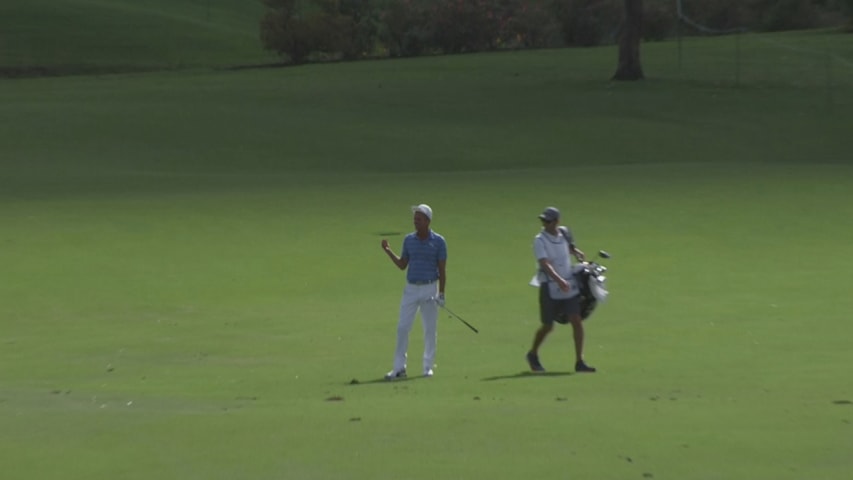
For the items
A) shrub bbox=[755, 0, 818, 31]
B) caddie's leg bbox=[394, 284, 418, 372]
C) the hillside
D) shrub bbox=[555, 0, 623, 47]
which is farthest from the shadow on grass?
shrub bbox=[755, 0, 818, 31]

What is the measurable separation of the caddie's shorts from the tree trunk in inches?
1492

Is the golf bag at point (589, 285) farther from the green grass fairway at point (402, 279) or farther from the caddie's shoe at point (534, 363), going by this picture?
the green grass fairway at point (402, 279)

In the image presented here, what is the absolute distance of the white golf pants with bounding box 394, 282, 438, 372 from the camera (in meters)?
16.4

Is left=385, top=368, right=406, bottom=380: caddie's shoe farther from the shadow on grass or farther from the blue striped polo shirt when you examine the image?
the blue striped polo shirt

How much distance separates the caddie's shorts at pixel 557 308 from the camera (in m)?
16.2

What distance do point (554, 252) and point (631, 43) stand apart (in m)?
39.2

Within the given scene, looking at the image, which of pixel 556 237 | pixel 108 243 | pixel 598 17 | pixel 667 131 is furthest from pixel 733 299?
pixel 598 17

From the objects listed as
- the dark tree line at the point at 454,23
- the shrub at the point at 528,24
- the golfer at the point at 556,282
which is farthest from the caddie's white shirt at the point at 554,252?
the shrub at the point at 528,24

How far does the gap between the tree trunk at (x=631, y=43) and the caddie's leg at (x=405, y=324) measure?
1496 inches

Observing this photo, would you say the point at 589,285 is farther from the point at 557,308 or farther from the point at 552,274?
the point at 552,274

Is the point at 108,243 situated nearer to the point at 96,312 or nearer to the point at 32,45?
the point at 96,312

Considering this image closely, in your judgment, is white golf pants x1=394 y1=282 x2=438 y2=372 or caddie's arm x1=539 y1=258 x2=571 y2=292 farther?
white golf pants x1=394 y1=282 x2=438 y2=372

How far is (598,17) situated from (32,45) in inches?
1199

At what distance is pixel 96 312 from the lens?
73.2 feet
